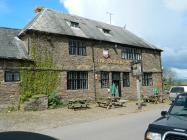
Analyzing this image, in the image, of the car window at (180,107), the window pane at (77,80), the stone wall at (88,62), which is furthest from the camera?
the window pane at (77,80)

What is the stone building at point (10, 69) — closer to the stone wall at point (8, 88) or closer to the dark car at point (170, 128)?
the stone wall at point (8, 88)

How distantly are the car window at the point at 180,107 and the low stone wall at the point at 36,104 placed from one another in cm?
1477

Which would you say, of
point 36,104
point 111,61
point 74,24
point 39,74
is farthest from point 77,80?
point 74,24

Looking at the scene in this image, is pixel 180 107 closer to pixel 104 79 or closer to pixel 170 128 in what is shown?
pixel 170 128

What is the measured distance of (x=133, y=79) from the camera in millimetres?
30750

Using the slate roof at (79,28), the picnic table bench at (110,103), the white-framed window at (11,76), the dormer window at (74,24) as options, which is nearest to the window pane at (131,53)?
the slate roof at (79,28)

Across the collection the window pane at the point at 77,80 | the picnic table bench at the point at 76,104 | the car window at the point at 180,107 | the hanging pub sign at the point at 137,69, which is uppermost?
the hanging pub sign at the point at 137,69

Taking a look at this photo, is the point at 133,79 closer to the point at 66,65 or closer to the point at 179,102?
the point at 66,65

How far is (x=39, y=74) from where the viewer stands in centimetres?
2294

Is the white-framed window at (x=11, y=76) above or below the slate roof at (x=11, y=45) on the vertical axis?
below

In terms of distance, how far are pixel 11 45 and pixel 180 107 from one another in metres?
18.3

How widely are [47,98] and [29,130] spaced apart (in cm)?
853

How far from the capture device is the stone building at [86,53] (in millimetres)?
23753

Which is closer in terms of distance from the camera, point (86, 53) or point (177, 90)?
point (86, 53)
